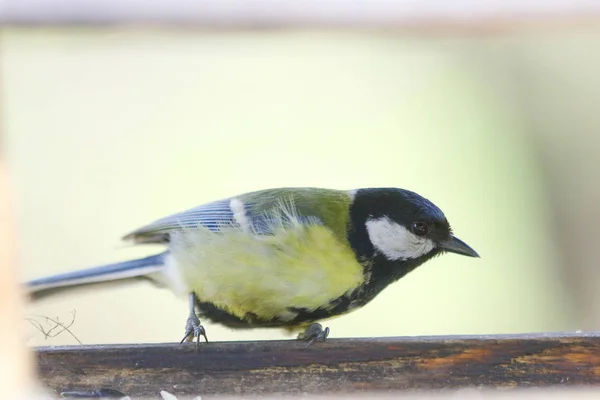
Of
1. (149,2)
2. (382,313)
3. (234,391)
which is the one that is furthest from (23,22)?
(382,313)

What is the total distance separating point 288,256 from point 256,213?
0.16 m

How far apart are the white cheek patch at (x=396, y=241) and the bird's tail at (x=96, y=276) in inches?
17.8

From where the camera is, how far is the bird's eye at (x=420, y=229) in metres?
1.47

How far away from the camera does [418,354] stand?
119 centimetres

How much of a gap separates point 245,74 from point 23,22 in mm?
1160

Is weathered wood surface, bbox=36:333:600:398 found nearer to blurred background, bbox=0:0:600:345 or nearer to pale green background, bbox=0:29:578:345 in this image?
blurred background, bbox=0:0:600:345

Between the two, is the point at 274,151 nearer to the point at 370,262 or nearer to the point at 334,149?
the point at 334,149

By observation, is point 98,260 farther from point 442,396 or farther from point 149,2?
point 442,396

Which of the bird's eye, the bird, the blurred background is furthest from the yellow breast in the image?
the blurred background

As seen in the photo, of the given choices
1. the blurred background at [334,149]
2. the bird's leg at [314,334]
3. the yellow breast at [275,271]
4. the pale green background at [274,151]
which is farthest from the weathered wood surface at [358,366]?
the pale green background at [274,151]

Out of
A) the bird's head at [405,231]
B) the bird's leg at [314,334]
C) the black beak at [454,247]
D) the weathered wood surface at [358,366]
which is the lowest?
the weathered wood surface at [358,366]

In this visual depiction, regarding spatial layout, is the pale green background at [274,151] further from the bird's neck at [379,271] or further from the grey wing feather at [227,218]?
the bird's neck at [379,271]

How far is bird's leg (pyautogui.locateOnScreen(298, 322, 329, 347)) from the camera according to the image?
127 centimetres

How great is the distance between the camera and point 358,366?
1.20 meters
